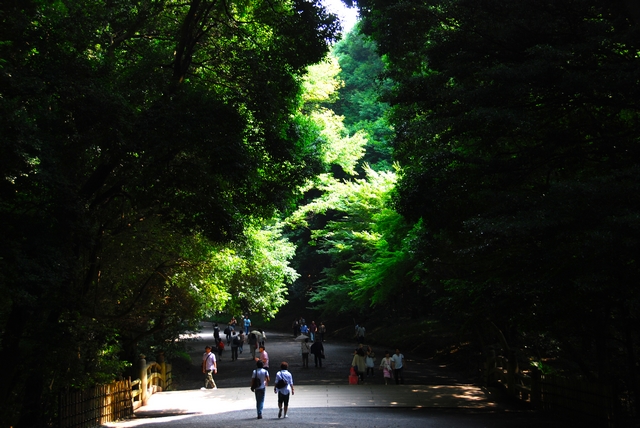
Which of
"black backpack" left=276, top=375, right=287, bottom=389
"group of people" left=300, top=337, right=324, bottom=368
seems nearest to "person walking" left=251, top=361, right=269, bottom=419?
"black backpack" left=276, top=375, right=287, bottom=389

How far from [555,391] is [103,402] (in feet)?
33.0

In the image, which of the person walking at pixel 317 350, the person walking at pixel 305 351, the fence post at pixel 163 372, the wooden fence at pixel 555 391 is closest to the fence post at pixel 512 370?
the wooden fence at pixel 555 391

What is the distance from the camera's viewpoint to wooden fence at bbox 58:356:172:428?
1114cm

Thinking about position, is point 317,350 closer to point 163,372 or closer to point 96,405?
point 163,372

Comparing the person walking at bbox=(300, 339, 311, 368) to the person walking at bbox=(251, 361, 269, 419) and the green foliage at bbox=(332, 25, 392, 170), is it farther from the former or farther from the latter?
the green foliage at bbox=(332, 25, 392, 170)

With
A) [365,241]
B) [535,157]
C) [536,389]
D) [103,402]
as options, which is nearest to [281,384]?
[103,402]

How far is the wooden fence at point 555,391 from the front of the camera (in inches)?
448

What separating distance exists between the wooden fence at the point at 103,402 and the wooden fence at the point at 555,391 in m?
9.91

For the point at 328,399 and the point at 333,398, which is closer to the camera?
the point at 328,399

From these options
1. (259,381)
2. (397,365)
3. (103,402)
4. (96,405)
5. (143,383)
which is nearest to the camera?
(96,405)

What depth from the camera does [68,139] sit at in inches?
419

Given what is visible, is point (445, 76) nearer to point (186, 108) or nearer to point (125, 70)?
point (186, 108)

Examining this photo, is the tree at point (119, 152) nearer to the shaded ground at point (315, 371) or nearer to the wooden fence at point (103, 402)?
the wooden fence at point (103, 402)

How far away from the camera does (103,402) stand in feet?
42.7
